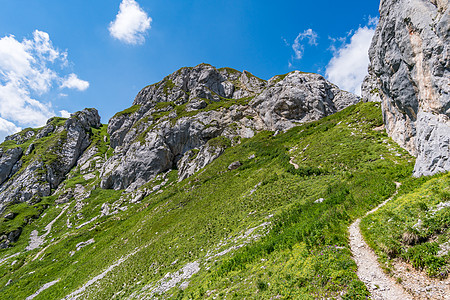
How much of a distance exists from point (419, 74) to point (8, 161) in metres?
218

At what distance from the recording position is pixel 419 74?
1672 cm

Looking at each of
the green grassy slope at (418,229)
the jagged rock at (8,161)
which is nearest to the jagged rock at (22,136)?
the jagged rock at (8,161)

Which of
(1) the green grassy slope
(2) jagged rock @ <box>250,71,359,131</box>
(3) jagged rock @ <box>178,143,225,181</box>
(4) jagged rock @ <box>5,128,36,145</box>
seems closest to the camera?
(1) the green grassy slope

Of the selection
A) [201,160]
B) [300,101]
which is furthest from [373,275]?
[300,101]

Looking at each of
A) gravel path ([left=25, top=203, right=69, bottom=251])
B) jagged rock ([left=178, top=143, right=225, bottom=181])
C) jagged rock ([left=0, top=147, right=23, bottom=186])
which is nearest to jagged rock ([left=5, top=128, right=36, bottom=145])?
jagged rock ([left=0, top=147, right=23, bottom=186])

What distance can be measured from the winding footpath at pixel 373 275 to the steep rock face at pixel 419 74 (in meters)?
9.20

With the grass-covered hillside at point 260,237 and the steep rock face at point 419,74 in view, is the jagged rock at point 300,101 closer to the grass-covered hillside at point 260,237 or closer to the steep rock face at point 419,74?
the grass-covered hillside at point 260,237

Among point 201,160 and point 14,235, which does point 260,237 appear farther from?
point 14,235

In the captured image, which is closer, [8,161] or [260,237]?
[260,237]

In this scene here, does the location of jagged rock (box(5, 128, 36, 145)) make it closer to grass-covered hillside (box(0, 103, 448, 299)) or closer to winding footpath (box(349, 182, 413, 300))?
grass-covered hillside (box(0, 103, 448, 299))

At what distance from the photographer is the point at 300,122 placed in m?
74.5

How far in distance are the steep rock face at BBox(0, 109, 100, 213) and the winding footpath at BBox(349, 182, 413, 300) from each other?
5897 inches

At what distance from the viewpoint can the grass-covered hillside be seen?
9.97 metres

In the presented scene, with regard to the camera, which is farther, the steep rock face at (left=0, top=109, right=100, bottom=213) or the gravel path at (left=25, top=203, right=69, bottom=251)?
the steep rock face at (left=0, top=109, right=100, bottom=213)
